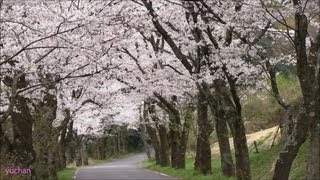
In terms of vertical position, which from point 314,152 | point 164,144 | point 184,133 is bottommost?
point 314,152

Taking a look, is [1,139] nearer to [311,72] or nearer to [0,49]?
[0,49]

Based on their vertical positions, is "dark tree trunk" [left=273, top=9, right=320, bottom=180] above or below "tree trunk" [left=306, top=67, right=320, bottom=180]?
above

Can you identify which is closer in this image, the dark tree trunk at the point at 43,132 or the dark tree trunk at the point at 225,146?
the dark tree trunk at the point at 225,146

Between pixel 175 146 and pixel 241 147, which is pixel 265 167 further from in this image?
pixel 175 146

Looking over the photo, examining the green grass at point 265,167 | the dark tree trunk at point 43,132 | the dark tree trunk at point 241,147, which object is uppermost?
the dark tree trunk at point 43,132

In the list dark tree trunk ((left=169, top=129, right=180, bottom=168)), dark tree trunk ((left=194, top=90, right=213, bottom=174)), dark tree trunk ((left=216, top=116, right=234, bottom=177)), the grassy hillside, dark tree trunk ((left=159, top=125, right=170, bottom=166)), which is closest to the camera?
dark tree trunk ((left=216, top=116, right=234, bottom=177))

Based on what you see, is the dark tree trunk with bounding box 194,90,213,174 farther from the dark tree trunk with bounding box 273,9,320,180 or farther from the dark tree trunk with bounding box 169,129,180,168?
the dark tree trunk with bounding box 273,9,320,180

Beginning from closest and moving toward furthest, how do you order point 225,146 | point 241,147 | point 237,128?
point 237,128
point 241,147
point 225,146

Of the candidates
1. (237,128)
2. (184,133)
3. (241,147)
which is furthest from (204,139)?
(237,128)

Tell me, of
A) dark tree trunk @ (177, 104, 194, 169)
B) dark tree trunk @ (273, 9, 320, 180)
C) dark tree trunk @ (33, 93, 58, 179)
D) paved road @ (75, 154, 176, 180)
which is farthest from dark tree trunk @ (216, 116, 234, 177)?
dark tree trunk @ (177, 104, 194, 169)

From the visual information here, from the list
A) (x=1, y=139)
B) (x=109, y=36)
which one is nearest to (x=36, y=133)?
(x=1, y=139)

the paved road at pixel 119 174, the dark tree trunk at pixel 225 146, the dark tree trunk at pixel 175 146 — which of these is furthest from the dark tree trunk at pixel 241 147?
the dark tree trunk at pixel 175 146

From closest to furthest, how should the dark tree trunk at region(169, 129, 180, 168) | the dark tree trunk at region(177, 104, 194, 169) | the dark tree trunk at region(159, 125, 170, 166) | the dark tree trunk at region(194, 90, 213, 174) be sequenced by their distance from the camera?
the dark tree trunk at region(194, 90, 213, 174), the dark tree trunk at region(177, 104, 194, 169), the dark tree trunk at region(169, 129, 180, 168), the dark tree trunk at region(159, 125, 170, 166)

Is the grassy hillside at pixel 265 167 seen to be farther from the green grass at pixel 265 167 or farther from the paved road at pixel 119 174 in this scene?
the paved road at pixel 119 174
